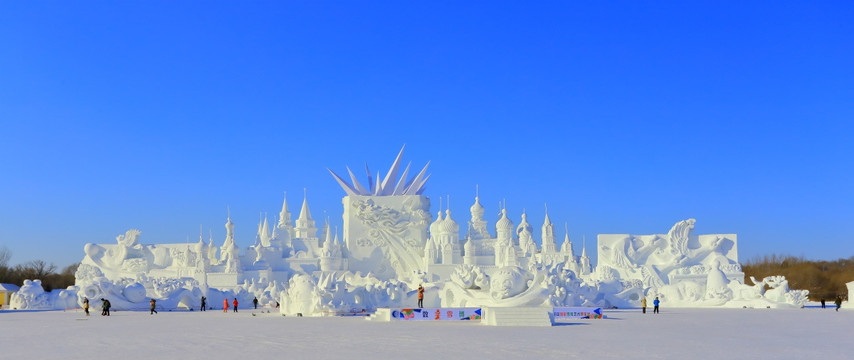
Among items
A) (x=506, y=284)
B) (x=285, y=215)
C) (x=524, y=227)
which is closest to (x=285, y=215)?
(x=285, y=215)

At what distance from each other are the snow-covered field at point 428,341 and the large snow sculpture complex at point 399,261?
11.1m

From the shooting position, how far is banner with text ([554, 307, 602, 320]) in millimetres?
23391

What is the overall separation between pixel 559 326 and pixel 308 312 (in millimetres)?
9896

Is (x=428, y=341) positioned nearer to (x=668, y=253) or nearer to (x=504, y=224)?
(x=668, y=253)

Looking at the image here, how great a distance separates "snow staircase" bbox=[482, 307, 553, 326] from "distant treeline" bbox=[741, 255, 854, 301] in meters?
31.1

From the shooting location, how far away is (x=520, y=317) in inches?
776

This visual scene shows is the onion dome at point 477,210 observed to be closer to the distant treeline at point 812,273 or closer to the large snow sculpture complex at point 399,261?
the large snow sculpture complex at point 399,261

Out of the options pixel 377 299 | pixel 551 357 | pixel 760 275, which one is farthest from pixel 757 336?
pixel 760 275

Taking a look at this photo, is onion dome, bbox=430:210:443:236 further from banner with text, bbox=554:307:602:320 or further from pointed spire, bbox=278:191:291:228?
banner with text, bbox=554:307:602:320

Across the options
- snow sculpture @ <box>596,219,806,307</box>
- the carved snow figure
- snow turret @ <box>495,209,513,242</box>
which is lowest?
the carved snow figure

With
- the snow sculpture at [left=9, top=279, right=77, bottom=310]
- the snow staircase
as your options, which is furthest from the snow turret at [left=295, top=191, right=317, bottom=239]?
the snow staircase

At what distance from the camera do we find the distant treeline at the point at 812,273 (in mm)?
53125

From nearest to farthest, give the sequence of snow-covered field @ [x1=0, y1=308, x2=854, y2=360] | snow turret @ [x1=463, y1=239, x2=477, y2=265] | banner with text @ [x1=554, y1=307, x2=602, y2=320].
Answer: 1. snow-covered field @ [x1=0, y1=308, x2=854, y2=360]
2. banner with text @ [x1=554, y1=307, x2=602, y2=320]
3. snow turret @ [x1=463, y1=239, x2=477, y2=265]

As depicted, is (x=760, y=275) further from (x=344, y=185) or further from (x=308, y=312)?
(x=308, y=312)
